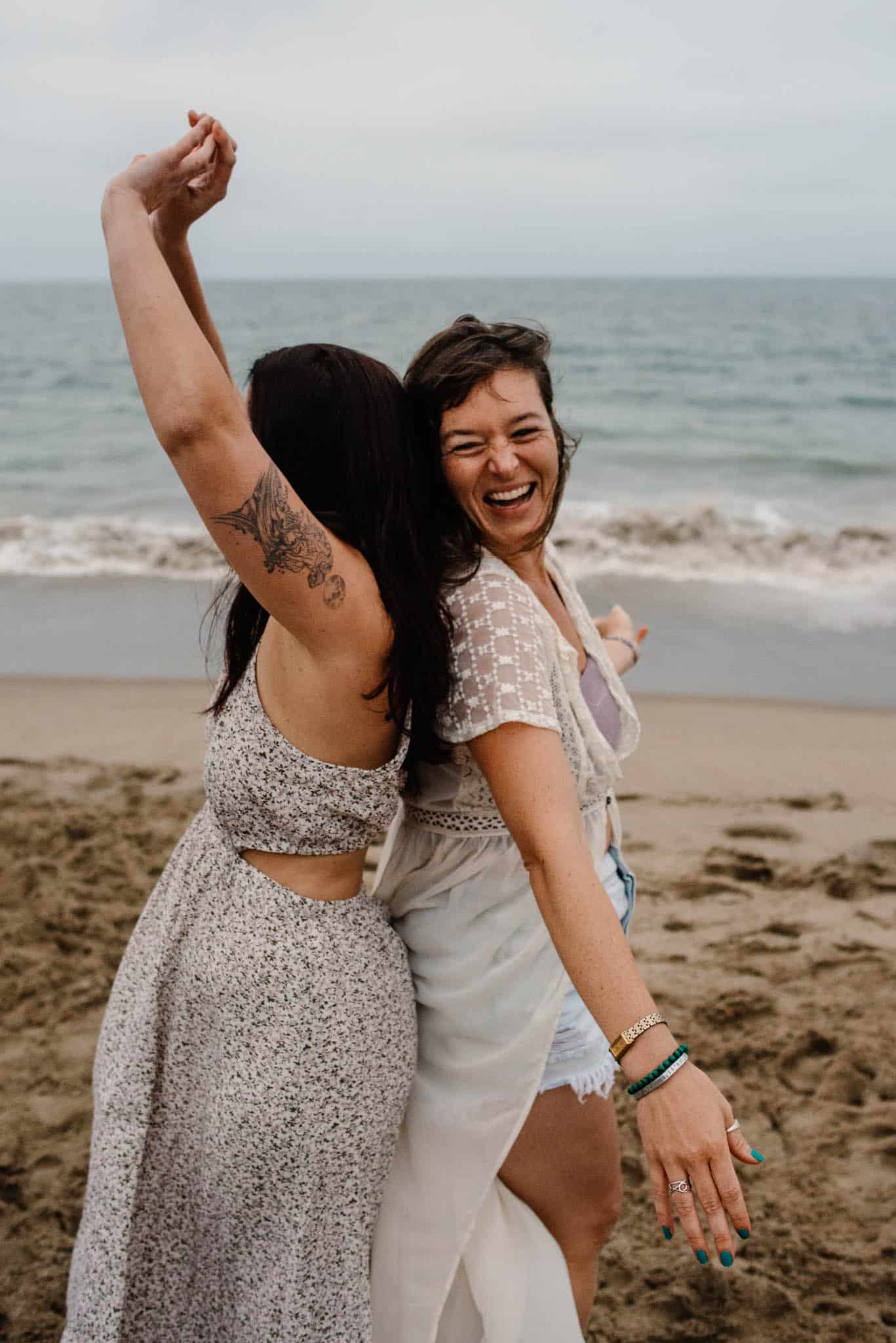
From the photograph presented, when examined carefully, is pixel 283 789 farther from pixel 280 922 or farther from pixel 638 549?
pixel 638 549

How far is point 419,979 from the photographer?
2.13 metres

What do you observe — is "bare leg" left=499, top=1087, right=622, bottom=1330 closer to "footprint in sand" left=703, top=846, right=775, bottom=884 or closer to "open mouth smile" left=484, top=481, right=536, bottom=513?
"open mouth smile" left=484, top=481, right=536, bottom=513

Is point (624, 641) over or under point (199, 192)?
under

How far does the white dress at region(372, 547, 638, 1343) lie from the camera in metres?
2.08

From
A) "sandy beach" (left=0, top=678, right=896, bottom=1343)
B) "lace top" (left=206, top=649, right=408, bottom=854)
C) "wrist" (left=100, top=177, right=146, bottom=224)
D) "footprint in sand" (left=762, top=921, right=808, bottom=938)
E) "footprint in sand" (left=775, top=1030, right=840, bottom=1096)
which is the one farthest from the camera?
"footprint in sand" (left=762, top=921, right=808, bottom=938)

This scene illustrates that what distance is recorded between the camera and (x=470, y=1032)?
209 cm

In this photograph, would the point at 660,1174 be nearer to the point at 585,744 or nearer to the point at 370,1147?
the point at 370,1147

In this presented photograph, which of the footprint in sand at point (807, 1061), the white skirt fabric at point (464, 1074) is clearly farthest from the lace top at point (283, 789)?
the footprint in sand at point (807, 1061)

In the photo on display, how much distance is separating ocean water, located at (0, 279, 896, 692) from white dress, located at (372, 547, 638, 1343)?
174 cm

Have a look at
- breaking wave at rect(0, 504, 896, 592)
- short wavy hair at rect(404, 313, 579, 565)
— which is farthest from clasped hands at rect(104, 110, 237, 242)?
breaking wave at rect(0, 504, 896, 592)

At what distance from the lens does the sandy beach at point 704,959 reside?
2904 millimetres

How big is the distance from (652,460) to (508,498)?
→ 1448 cm

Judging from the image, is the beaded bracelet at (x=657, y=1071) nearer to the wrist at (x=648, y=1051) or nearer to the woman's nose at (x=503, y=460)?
the wrist at (x=648, y=1051)

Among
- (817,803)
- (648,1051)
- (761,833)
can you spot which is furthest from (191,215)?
(817,803)
